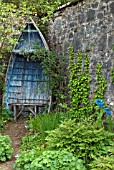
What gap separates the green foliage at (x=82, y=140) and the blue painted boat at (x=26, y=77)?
294 cm

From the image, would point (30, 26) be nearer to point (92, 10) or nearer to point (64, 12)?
point (64, 12)

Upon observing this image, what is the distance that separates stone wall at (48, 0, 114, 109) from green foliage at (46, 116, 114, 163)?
1.21 metres

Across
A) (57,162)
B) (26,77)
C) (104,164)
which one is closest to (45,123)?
(57,162)

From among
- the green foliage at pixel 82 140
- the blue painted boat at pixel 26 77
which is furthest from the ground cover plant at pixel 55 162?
the blue painted boat at pixel 26 77

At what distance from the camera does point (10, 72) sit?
23.8ft

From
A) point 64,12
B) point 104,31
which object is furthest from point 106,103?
point 64,12

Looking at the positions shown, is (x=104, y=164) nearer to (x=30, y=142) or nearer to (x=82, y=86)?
(x=30, y=142)

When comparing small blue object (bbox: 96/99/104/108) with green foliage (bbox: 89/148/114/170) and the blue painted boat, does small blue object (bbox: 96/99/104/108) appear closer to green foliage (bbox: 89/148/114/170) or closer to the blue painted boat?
green foliage (bbox: 89/148/114/170)

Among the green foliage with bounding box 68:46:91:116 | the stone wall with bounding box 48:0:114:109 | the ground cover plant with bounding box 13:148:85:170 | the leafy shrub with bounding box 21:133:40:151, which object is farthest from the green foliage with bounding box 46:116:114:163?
the green foliage with bounding box 68:46:91:116

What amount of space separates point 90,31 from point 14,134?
246cm

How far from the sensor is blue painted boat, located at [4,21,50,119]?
279 inches

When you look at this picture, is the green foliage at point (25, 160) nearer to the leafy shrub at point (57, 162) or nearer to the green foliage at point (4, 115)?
the leafy shrub at point (57, 162)

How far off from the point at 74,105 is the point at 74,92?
257 millimetres

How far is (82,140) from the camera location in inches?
152
